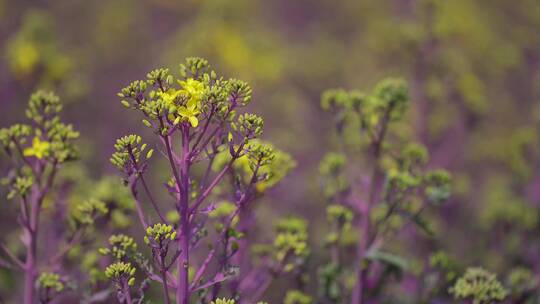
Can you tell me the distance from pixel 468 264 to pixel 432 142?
2199mm

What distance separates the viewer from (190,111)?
8.82ft

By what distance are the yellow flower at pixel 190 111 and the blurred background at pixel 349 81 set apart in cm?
338

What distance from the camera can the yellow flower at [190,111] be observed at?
105 inches

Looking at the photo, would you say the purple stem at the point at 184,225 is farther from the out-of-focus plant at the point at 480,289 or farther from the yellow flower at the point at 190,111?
the out-of-focus plant at the point at 480,289

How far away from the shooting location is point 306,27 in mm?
14570

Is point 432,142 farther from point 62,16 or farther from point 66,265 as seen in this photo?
point 62,16

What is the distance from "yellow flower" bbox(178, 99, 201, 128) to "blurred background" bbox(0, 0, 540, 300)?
11.1ft

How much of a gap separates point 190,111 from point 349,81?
754cm

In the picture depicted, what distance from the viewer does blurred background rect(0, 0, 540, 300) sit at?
18.6 feet

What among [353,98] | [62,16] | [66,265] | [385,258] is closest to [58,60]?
[66,265]

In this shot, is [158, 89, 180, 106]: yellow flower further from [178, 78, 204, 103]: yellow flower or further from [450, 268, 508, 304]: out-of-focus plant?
[450, 268, 508, 304]: out-of-focus plant

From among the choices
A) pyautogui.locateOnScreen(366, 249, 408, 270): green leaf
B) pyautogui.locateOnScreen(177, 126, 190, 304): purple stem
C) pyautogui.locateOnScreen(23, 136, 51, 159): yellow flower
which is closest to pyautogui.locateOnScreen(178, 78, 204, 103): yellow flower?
pyautogui.locateOnScreen(177, 126, 190, 304): purple stem

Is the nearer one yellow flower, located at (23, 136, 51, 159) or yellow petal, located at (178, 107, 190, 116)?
yellow petal, located at (178, 107, 190, 116)

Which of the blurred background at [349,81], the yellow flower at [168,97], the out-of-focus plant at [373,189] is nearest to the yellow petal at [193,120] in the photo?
the yellow flower at [168,97]
